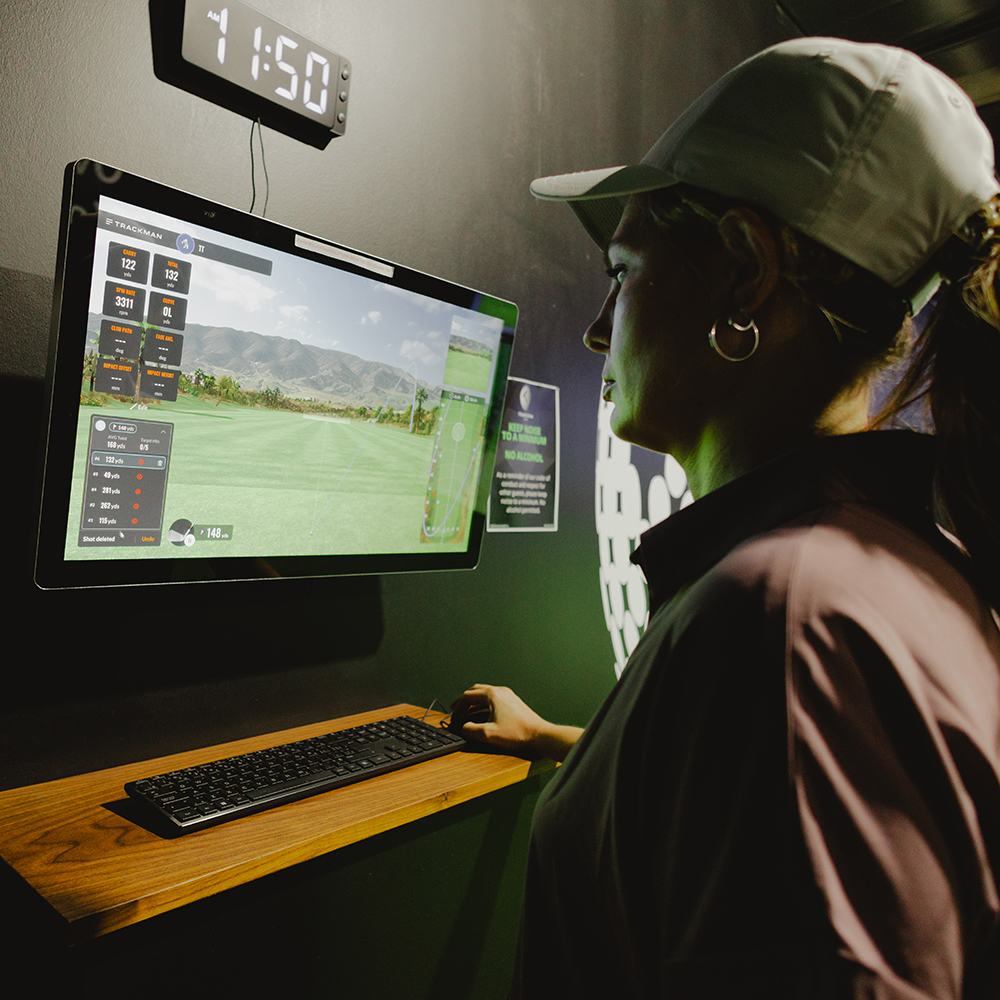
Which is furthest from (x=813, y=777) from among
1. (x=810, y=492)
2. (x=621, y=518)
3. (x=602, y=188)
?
(x=621, y=518)

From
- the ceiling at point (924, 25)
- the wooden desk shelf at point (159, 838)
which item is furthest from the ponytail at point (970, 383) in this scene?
the ceiling at point (924, 25)

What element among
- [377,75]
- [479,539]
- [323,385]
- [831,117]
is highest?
[377,75]

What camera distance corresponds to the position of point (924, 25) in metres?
2.55

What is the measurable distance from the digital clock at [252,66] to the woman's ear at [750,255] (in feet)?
3.03

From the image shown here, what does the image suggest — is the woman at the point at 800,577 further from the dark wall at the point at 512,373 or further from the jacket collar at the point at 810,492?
the dark wall at the point at 512,373

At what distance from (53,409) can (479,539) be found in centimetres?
86

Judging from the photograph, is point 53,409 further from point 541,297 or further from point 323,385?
point 541,297

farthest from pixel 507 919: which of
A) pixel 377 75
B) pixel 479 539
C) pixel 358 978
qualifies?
pixel 377 75

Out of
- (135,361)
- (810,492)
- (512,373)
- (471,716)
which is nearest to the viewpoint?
(810,492)

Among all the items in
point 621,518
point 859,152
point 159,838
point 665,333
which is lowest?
point 159,838

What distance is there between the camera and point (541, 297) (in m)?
1.93

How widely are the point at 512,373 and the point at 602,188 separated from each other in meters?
1.05

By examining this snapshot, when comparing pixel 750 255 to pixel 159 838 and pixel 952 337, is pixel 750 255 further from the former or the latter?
pixel 159 838

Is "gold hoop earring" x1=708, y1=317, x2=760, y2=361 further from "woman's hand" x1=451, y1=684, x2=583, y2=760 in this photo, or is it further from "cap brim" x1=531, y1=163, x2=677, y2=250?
"woman's hand" x1=451, y1=684, x2=583, y2=760
